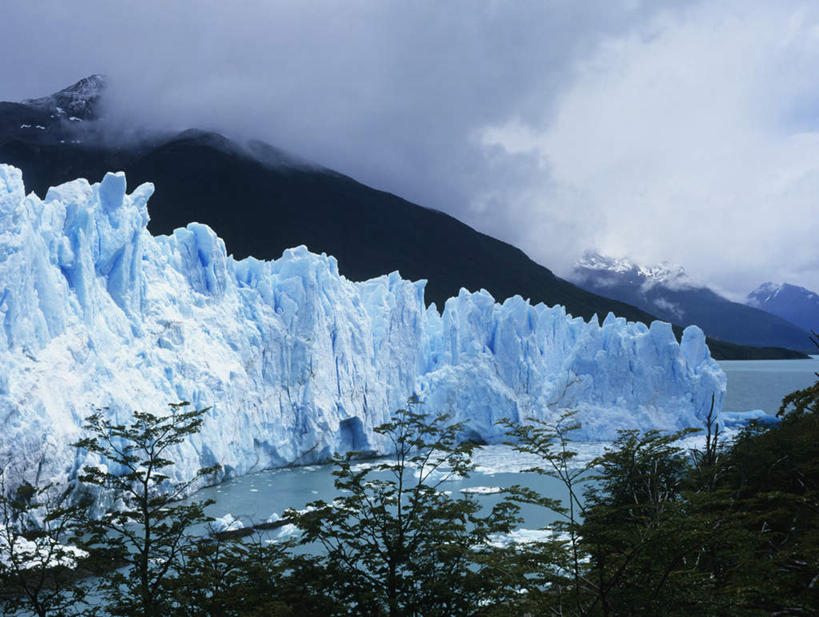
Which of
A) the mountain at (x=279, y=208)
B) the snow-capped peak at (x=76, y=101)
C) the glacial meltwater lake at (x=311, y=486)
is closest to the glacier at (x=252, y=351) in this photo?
the glacial meltwater lake at (x=311, y=486)

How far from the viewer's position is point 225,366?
18.9 metres

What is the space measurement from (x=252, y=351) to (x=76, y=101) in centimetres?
9046

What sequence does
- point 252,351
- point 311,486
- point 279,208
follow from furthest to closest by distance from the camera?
point 279,208
point 252,351
point 311,486

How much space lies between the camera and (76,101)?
90625 mm

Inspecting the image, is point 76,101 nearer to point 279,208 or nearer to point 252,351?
point 279,208

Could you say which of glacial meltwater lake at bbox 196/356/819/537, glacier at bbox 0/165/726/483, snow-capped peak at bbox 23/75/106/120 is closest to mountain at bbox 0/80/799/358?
snow-capped peak at bbox 23/75/106/120

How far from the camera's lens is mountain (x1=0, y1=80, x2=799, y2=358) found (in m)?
80.4

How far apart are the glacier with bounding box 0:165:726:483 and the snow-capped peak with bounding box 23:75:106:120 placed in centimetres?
8232

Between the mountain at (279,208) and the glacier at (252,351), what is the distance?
50058 mm

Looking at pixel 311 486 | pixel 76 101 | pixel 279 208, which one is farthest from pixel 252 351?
pixel 76 101

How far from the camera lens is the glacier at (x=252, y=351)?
43.7ft

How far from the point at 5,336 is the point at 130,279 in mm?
4595

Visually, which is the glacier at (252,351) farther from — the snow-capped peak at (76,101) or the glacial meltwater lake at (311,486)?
the snow-capped peak at (76,101)

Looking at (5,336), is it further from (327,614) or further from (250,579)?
(327,614)
